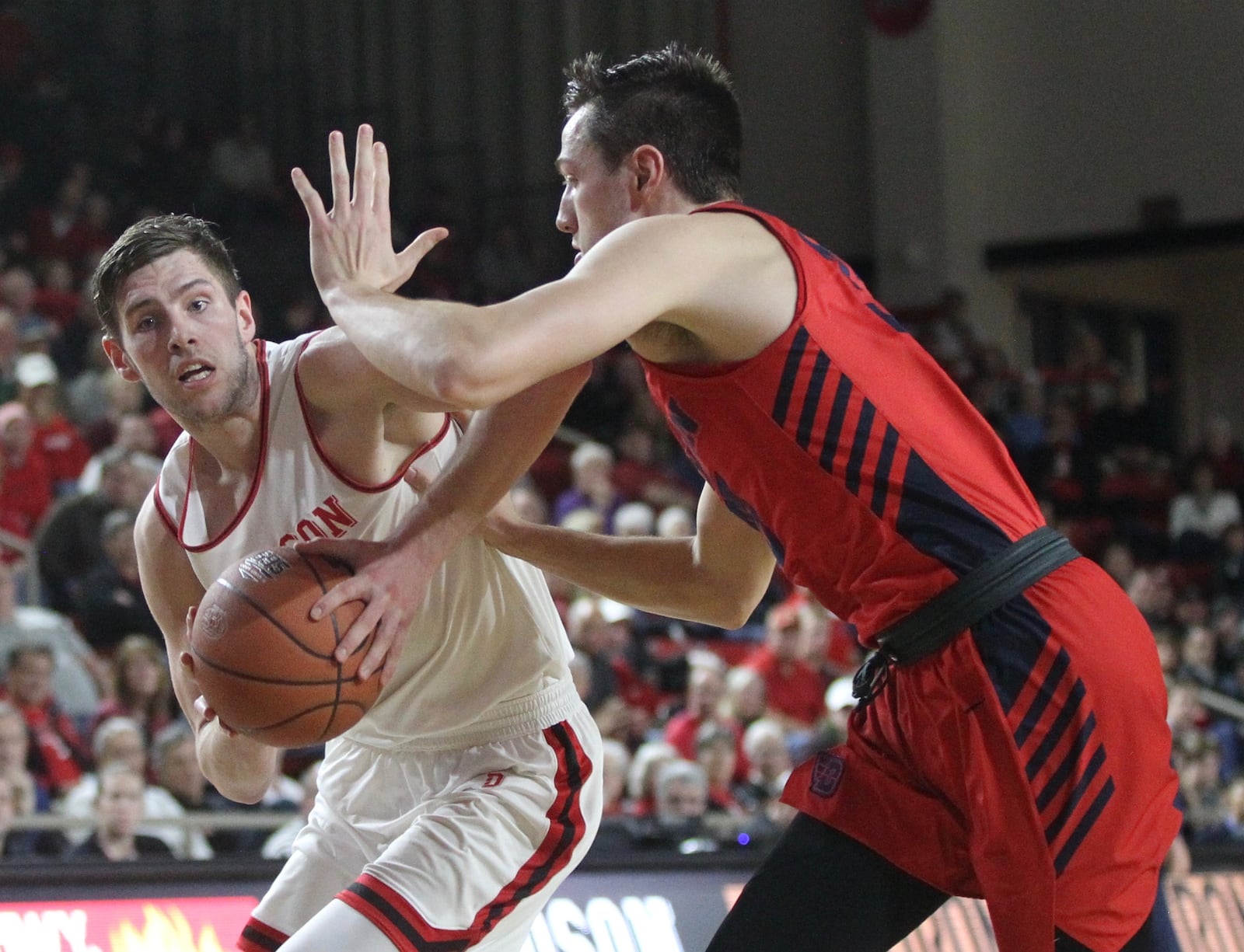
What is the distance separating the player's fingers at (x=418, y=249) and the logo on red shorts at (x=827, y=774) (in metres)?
1.03

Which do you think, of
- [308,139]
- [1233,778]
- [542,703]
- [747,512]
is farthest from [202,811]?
[308,139]

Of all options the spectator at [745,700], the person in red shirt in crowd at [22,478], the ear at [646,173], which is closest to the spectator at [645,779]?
the spectator at [745,700]

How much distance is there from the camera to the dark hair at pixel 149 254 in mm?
3086

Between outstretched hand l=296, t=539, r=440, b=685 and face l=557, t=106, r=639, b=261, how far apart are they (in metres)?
0.54

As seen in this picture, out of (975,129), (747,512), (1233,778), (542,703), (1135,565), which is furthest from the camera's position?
(975,129)

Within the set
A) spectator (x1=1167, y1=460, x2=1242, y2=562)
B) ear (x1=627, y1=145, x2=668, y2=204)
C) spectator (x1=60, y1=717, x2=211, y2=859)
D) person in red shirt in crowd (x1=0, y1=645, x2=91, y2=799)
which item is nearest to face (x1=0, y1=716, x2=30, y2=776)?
spectator (x1=60, y1=717, x2=211, y2=859)

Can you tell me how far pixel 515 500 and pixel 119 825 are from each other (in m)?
2.97

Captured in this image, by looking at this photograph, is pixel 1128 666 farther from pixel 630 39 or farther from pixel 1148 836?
pixel 630 39

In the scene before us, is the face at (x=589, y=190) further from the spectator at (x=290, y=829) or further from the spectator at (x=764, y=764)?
the spectator at (x=764, y=764)

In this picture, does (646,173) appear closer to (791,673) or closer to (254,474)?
(254,474)

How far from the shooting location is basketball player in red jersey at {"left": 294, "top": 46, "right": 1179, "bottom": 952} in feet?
7.55

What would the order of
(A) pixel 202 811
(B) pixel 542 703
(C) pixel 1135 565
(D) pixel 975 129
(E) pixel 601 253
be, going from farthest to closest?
(D) pixel 975 129 → (C) pixel 1135 565 → (A) pixel 202 811 → (B) pixel 542 703 → (E) pixel 601 253

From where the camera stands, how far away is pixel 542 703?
10.2 feet

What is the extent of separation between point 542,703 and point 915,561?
0.95 m
